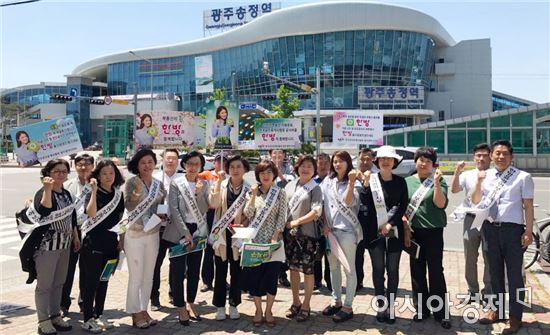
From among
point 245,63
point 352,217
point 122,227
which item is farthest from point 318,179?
point 245,63

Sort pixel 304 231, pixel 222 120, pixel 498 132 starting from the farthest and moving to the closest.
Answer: pixel 498 132, pixel 222 120, pixel 304 231

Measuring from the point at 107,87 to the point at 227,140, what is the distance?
273 ft

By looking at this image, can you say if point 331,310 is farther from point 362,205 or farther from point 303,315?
point 362,205

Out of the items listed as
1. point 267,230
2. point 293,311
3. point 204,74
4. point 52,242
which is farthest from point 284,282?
point 204,74

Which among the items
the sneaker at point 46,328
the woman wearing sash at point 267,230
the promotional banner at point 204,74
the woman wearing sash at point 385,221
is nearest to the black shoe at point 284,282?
the woman wearing sash at point 267,230

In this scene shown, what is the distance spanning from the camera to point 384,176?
4688mm

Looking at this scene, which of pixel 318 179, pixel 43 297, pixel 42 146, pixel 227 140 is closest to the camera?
pixel 43 297

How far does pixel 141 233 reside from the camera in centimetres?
443

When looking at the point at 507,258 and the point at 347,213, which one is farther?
the point at 347,213

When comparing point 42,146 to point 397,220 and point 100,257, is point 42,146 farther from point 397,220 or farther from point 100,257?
point 397,220

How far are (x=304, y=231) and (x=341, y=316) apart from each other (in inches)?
39.5

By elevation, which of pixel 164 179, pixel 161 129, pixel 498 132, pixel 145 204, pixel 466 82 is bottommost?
pixel 145 204

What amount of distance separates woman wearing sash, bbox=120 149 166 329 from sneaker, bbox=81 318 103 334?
329mm

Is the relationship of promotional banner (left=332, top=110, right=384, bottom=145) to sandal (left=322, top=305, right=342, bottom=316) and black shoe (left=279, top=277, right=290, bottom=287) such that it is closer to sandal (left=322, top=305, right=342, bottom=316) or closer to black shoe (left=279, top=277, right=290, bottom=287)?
black shoe (left=279, top=277, right=290, bottom=287)
